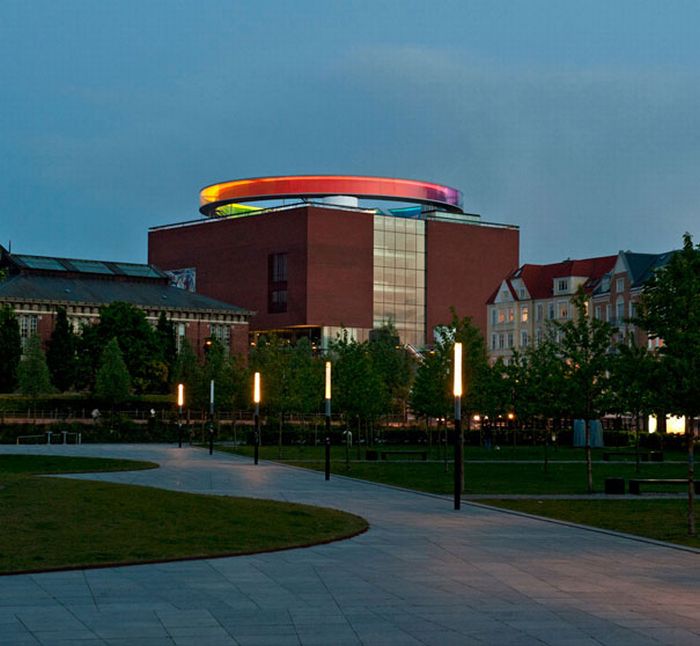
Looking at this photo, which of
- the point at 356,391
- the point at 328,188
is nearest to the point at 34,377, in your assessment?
the point at 356,391

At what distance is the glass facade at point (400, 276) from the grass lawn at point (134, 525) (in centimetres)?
14537

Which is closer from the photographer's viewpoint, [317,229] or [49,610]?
[49,610]

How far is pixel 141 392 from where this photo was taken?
439 feet

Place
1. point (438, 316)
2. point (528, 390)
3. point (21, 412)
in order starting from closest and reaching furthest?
point (528, 390), point (21, 412), point (438, 316)

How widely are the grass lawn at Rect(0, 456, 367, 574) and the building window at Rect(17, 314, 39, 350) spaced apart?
105m

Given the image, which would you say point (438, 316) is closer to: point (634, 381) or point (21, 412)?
point (21, 412)

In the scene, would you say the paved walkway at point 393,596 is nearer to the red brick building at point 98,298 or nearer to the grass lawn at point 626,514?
the grass lawn at point 626,514

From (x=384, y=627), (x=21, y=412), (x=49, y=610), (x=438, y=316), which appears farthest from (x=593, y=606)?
(x=438, y=316)

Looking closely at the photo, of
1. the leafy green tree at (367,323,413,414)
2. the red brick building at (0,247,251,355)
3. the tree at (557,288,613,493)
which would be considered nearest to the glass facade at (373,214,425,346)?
the red brick building at (0,247,251,355)

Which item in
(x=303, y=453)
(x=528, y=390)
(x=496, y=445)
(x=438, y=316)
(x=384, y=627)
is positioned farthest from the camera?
(x=438, y=316)

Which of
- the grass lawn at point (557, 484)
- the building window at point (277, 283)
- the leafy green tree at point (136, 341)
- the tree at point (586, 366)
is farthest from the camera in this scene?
the building window at point (277, 283)

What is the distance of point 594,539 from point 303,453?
5206 centimetres

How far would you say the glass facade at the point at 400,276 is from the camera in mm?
181250

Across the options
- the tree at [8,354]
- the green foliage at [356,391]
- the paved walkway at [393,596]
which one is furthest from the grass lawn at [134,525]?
the tree at [8,354]
